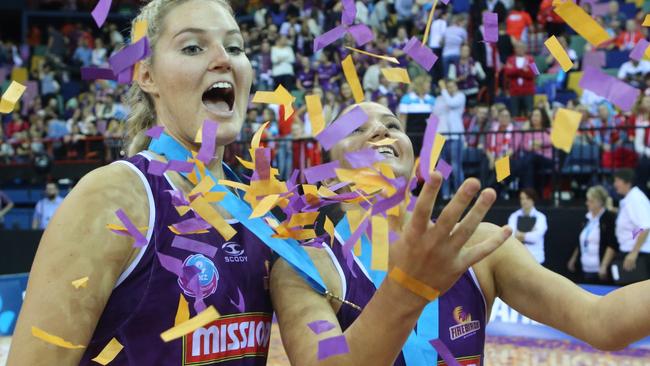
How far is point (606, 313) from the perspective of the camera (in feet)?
6.44

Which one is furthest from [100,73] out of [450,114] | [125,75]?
[450,114]

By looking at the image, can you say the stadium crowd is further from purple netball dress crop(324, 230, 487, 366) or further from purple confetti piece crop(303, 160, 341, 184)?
purple confetti piece crop(303, 160, 341, 184)

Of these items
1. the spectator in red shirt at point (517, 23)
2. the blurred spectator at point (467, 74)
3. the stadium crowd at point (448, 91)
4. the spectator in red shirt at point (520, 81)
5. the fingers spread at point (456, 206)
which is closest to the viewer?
the fingers spread at point (456, 206)

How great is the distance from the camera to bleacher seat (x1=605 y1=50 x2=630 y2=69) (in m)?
10.1

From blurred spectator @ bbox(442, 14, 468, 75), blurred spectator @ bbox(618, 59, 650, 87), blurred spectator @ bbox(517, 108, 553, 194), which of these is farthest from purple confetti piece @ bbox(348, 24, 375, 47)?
blurred spectator @ bbox(442, 14, 468, 75)

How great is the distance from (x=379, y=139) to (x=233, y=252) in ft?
1.86

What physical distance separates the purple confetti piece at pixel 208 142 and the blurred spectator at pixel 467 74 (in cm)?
854

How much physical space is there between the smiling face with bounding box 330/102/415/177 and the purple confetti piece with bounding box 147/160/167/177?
1.79 feet

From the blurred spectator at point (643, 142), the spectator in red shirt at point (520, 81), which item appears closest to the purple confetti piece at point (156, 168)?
the blurred spectator at point (643, 142)

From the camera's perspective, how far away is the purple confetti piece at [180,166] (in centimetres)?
199

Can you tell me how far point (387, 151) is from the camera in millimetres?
2361

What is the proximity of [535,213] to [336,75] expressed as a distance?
4377 mm

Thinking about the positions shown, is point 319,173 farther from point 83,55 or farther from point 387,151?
point 83,55

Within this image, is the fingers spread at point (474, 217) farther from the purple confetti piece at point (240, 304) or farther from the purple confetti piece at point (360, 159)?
the purple confetti piece at point (240, 304)
